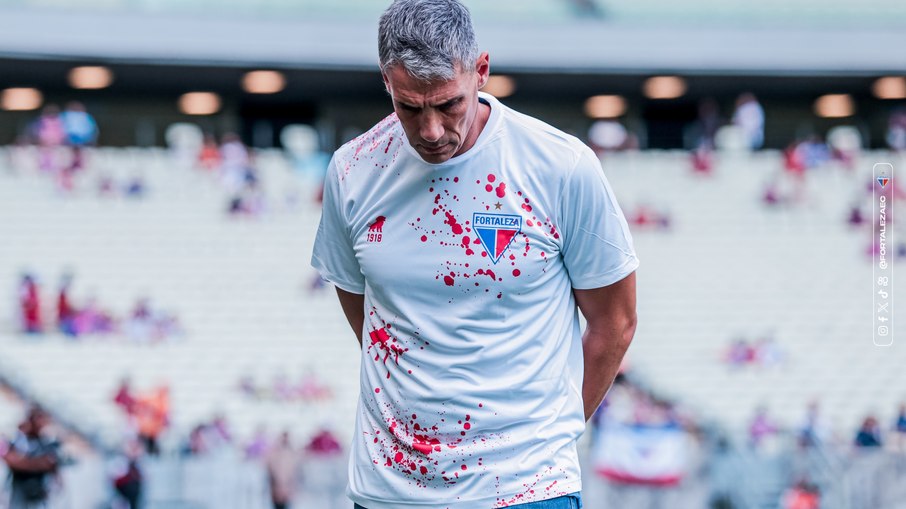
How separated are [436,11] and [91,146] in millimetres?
19856

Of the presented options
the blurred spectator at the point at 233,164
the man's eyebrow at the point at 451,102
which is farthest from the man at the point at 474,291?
the blurred spectator at the point at 233,164

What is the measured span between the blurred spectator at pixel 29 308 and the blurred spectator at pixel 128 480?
22.4 ft

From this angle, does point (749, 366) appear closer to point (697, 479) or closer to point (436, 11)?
point (697, 479)

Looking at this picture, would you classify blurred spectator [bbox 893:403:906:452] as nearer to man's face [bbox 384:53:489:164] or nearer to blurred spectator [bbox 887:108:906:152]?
blurred spectator [bbox 887:108:906:152]

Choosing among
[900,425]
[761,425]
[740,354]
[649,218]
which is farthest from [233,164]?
[900,425]

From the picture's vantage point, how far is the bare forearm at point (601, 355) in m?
2.68

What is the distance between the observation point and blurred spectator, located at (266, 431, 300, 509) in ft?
38.7

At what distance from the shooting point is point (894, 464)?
1206 centimetres

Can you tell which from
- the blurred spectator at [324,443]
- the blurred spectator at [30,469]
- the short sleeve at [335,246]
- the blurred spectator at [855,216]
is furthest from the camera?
the blurred spectator at [855,216]

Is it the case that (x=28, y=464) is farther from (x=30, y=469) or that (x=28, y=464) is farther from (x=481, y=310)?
(x=481, y=310)

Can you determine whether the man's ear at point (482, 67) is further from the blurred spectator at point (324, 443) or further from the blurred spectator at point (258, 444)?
the blurred spectator at point (324, 443)

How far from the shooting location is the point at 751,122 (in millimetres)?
23672

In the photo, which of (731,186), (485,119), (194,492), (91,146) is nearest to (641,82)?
(731,186)

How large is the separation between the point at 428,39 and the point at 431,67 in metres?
0.05
